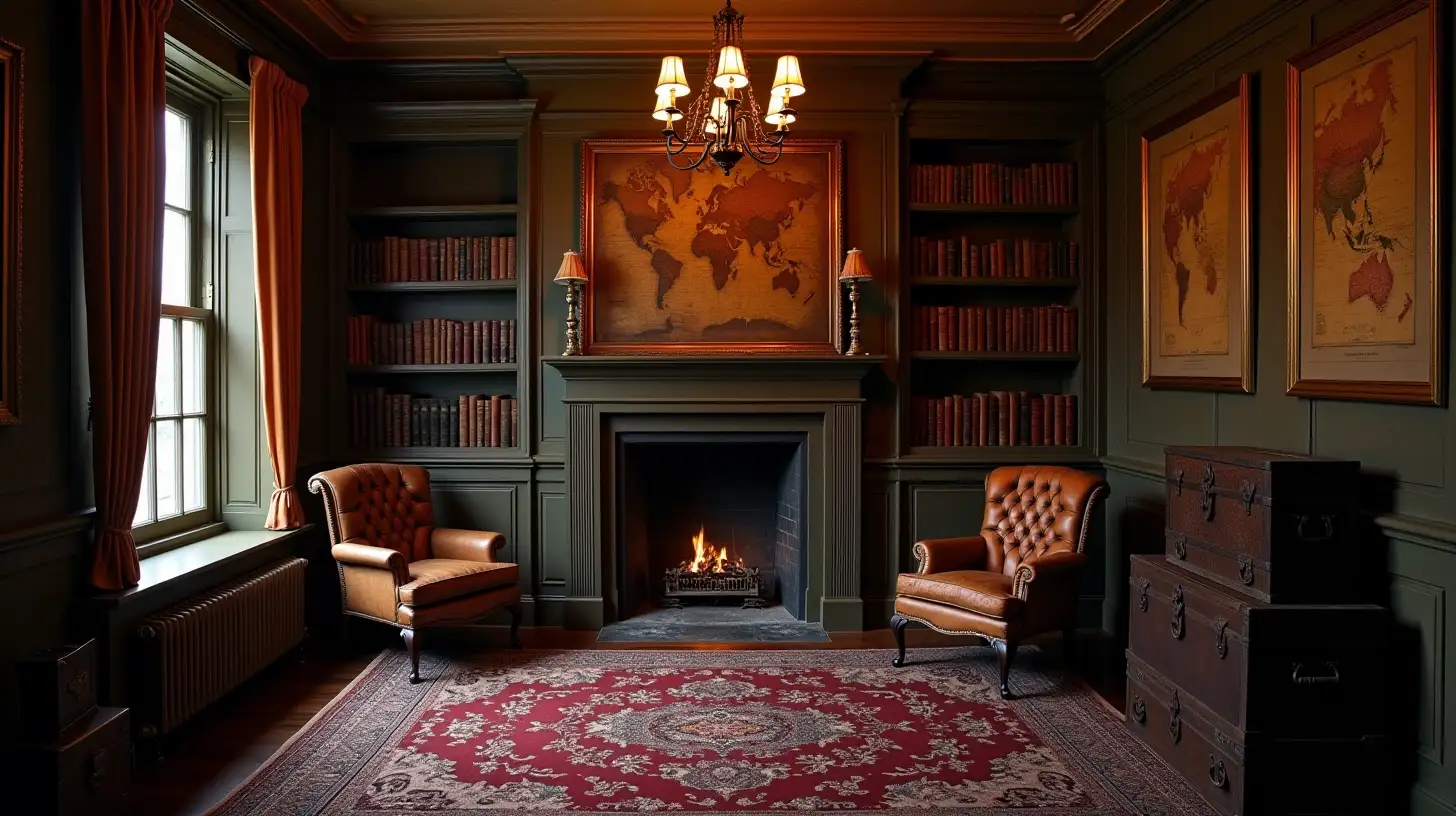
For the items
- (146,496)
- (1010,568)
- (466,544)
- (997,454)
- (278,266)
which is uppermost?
(278,266)

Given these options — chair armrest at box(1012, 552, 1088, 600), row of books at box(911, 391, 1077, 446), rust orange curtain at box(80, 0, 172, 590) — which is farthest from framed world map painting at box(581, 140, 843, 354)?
rust orange curtain at box(80, 0, 172, 590)

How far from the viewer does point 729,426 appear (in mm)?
5707

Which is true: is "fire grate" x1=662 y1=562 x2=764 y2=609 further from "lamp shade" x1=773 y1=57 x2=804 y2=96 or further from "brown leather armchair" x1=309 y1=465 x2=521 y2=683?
"lamp shade" x1=773 y1=57 x2=804 y2=96

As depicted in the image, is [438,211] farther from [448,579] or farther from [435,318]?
[448,579]

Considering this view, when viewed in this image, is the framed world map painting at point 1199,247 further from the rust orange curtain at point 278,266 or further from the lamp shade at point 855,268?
the rust orange curtain at point 278,266

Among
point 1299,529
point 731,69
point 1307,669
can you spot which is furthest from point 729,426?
point 1307,669

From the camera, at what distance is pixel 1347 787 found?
10.5ft

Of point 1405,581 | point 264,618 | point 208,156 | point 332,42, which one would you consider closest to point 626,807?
point 264,618

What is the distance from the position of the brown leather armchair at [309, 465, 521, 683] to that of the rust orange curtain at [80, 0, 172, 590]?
1.24 m

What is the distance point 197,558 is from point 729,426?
277 cm

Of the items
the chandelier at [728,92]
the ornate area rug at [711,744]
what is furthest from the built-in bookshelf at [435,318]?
the chandelier at [728,92]

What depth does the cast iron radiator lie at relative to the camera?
12.2 ft

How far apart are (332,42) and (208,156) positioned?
3.25ft

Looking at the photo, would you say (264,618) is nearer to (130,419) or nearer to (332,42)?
(130,419)
